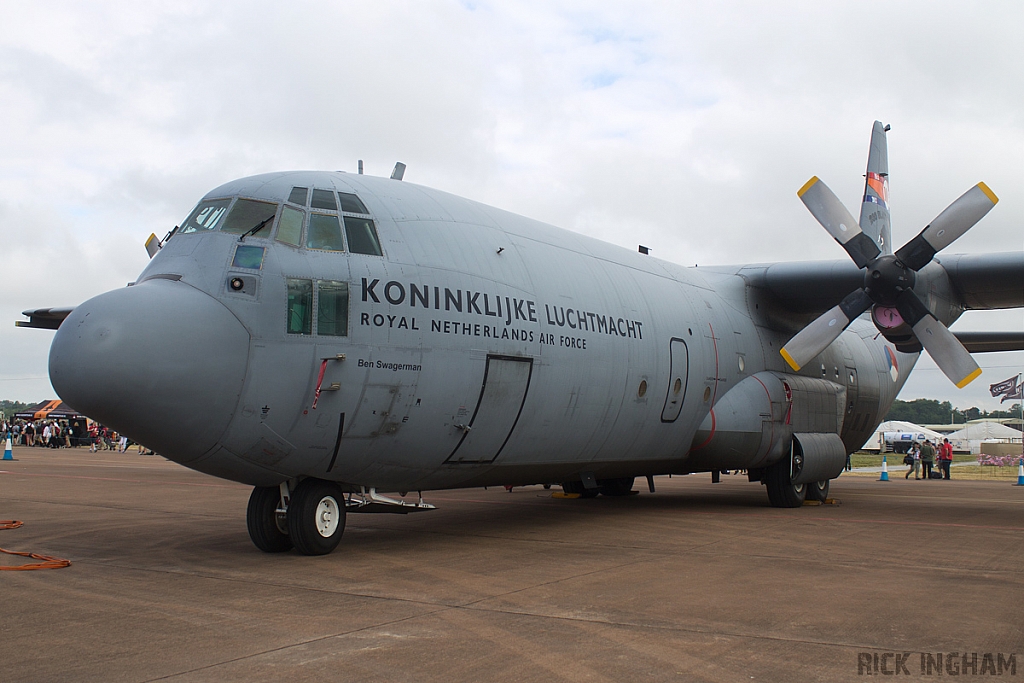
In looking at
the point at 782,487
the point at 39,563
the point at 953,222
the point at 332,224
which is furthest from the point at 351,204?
the point at 782,487

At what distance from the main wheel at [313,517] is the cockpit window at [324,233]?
244cm

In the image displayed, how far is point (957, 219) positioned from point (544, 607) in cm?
1031

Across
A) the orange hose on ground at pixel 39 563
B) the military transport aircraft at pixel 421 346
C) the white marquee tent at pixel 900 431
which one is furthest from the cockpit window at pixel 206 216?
the white marquee tent at pixel 900 431

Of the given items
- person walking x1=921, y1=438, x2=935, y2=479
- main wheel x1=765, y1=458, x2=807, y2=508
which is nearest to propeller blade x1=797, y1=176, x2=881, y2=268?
main wheel x1=765, y1=458, x2=807, y2=508

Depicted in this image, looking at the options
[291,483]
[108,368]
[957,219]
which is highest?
[957,219]

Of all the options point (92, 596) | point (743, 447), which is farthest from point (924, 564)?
point (92, 596)

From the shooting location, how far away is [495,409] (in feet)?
31.5

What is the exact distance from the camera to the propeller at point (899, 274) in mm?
13133

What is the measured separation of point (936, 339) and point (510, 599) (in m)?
9.87

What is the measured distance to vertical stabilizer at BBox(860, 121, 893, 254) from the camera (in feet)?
50.3

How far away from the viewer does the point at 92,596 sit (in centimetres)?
680

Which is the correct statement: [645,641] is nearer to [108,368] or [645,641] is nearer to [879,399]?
[108,368]

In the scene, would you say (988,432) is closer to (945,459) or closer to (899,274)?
(945,459)

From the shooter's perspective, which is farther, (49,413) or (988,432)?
(988,432)
